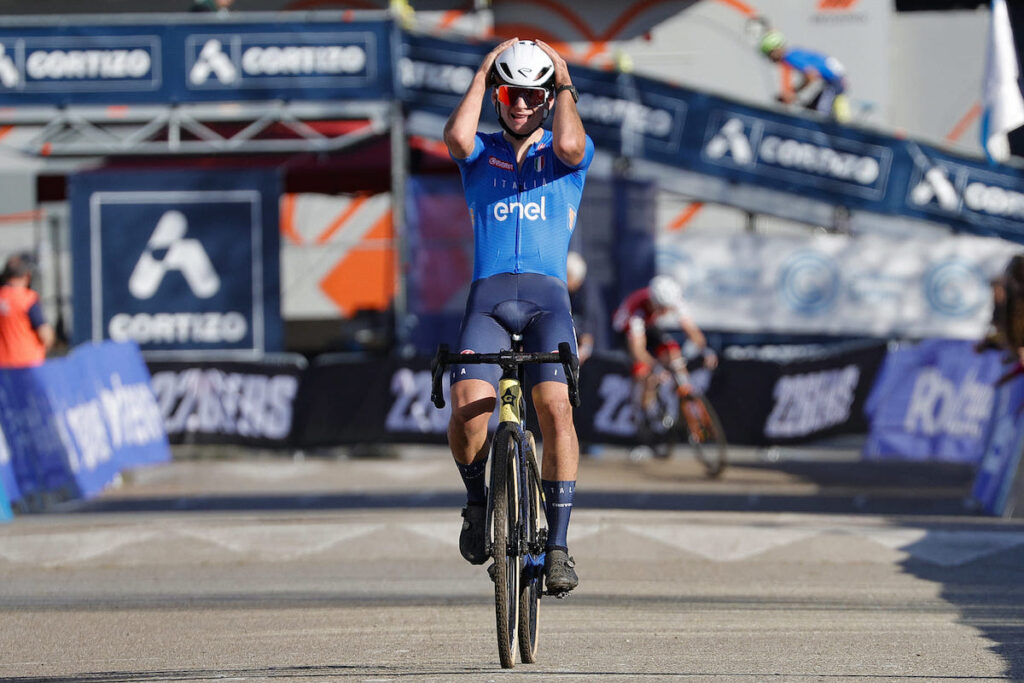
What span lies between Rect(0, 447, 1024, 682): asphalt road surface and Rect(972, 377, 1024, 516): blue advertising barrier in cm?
25

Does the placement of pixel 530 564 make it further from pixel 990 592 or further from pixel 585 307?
pixel 585 307

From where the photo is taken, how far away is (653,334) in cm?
1631

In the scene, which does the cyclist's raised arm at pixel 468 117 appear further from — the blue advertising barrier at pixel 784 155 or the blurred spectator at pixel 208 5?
the blurred spectator at pixel 208 5

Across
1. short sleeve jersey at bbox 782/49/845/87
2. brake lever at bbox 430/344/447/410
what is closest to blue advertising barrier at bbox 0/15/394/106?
short sleeve jersey at bbox 782/49/845/87

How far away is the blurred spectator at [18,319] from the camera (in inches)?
577

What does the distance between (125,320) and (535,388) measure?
44.4 ft

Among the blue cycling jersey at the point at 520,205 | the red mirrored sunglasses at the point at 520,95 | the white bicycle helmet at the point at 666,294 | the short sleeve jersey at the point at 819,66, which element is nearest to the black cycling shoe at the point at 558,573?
the blue cycling jersey at the point at 520,205

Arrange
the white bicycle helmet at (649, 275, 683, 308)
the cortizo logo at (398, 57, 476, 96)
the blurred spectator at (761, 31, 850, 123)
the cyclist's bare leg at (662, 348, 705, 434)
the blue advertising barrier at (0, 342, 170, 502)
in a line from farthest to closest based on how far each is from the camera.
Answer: the blurred spectator at (761, 31, 850, 123) → the cortizo logo at (398, 57, 476, 96) → the white bicycle helmet at (649, 275, 683, 308) → the cyclist's bare leg at (662, 348, 705, 434) → the blue advertising barrier at (0, 342, 170, 502)

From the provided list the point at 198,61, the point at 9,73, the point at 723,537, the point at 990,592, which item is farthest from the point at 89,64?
the point at 990,592

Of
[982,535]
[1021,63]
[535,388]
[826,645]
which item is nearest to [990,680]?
[826,645]

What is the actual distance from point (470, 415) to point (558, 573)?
0.67 meters

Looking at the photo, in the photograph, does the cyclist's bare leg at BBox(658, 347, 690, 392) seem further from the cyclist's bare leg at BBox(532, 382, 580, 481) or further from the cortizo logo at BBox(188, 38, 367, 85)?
the cyclist's bare leg at BBox(532, 382, 580, 481)

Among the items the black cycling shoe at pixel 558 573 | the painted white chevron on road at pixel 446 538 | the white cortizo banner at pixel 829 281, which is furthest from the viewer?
the white cortizo banner at pixel 829 281

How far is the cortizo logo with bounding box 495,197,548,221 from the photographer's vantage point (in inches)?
251
